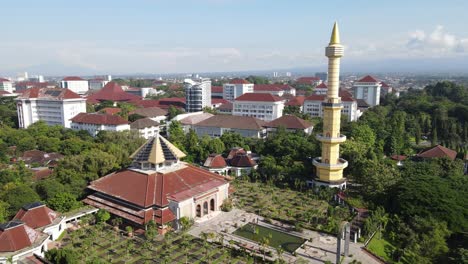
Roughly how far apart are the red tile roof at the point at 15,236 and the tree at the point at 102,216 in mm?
4772

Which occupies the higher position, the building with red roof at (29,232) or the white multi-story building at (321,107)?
the white multi-story building at (321,107)

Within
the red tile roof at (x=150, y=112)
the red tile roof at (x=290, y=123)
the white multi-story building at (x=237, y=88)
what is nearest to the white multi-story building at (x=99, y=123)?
the red tile roof at (x=150, y=112)

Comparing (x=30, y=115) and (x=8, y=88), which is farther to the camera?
(x=8, y=88)

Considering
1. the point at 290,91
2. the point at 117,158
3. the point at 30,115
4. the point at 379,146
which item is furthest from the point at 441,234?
the point at 290,91

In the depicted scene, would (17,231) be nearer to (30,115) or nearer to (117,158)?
(117,158)

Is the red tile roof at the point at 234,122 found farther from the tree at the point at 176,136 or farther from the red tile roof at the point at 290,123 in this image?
the tree at the point at 176,136

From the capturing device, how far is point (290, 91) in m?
114

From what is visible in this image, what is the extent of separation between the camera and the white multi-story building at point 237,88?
10450cm

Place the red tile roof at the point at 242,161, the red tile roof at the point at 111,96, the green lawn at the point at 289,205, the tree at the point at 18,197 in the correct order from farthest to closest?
the red tile roof at the point at 111,96 → the red tile roof at the point at 242,161 → the green lawn at the point at 289,205 → the tree at the point at 18,197

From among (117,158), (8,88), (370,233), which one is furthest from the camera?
(8,88)

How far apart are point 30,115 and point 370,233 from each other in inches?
2522

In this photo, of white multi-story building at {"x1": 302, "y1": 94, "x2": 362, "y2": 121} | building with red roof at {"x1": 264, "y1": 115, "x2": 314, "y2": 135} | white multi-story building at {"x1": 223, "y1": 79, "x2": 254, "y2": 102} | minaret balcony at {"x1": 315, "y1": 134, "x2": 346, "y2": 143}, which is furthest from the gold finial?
white multi-story building at {"x1": 223, "y1": 79, "x2": 254, "y2": 102}

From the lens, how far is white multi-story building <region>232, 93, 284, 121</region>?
7088 cm

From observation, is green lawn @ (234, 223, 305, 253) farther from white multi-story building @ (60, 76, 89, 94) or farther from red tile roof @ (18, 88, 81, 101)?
white multi-story building @ (60, 76, 89, 94)
